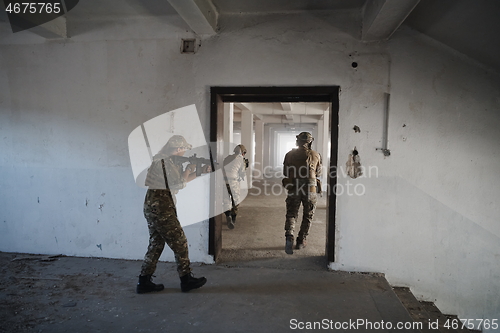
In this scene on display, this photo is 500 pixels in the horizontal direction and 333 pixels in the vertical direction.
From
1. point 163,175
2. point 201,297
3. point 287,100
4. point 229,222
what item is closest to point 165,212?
point 163,175

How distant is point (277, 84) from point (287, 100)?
31 centimetres

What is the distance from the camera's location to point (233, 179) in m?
5.02

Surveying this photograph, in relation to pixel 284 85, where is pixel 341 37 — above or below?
above

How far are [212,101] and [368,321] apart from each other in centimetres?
256

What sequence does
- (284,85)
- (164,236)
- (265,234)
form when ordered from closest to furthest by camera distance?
(164,236), (284,85), (265,234)

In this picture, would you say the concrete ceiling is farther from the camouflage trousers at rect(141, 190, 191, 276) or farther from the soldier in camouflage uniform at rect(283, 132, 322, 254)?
the camouflage trousers at rect(141, 190, 191, 276)

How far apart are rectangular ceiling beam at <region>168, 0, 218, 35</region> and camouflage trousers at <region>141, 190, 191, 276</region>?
1688 mm

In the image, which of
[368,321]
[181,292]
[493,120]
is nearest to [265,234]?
[181,292]

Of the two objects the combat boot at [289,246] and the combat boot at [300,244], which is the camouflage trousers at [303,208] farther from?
the combat boot at [289,246]

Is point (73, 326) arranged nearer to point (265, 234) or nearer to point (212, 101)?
point (212, 101)

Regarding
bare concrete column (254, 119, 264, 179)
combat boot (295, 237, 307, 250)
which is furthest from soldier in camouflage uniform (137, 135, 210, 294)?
bare concrete column (254, 119, 264, 179)

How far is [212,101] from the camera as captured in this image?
3.23 m

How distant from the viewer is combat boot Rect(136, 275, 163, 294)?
2.62 metres

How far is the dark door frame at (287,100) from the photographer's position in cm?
312
